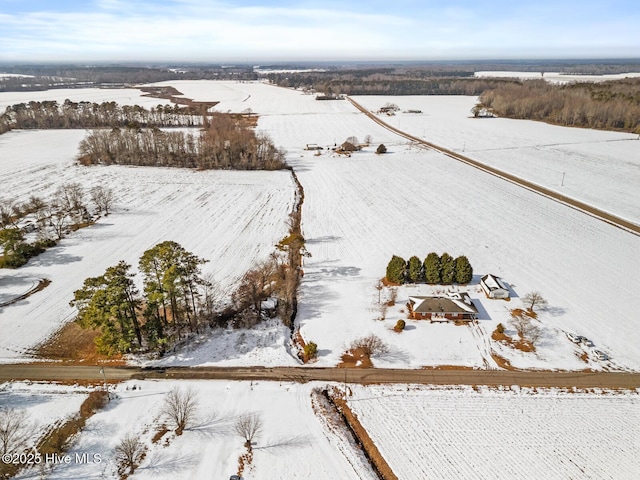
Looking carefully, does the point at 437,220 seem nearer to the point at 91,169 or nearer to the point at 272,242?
the point at 272,242

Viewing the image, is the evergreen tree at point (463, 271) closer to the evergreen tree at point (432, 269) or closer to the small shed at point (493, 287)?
the small shed at point (493, 287)

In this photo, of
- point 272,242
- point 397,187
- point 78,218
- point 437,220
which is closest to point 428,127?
point 397,187

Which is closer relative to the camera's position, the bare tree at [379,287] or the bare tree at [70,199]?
the bare tree at [379,287]

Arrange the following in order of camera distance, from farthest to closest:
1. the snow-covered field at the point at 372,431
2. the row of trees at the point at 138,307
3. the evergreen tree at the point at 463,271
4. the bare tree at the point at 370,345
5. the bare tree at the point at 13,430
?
the evergreen tree at the point at 463,271 → the bare tree at the point at 370,345 → the row of trees at the point at 138,307 → the bare tree at the point at 13,430 → the snow-covered field at the point at 372,431

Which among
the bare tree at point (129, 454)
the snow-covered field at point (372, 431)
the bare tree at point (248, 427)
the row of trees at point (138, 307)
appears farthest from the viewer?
the row of trees at point (138, 307)

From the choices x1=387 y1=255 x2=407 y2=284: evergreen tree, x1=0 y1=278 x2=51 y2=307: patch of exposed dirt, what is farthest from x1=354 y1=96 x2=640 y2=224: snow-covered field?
x1=0 y1=278 x2=51 y2=307: patch of exposed dirt

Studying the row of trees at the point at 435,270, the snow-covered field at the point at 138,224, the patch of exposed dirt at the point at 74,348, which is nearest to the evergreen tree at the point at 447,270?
the row of trees at the point at 435,270

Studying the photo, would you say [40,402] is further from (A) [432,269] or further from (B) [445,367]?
(A) [432,269]
